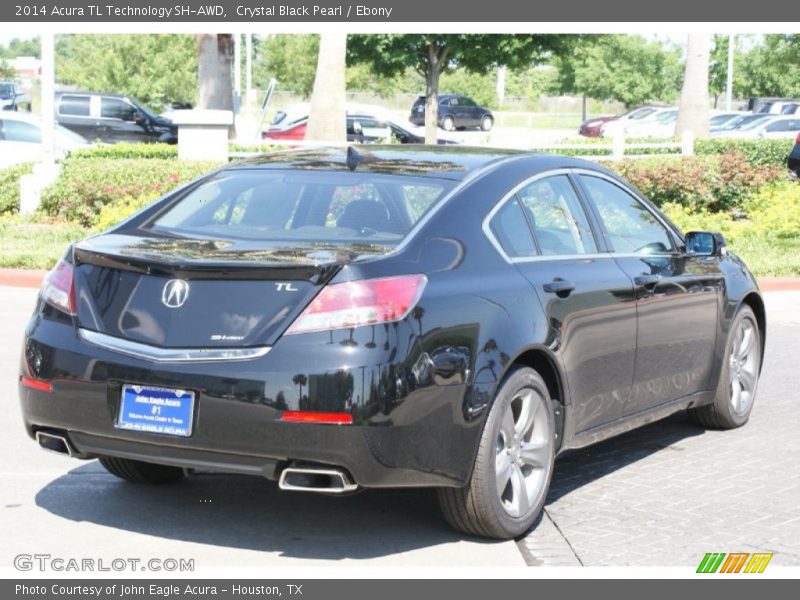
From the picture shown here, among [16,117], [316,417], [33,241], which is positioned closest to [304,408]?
[316,417]

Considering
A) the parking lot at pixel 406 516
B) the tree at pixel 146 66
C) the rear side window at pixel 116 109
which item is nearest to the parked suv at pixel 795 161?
the parking lot at pixel 406 516

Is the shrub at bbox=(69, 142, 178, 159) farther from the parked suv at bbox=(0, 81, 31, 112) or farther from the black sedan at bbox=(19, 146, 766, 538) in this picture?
the parked suv at bbox=(0, 81, 31, 112)

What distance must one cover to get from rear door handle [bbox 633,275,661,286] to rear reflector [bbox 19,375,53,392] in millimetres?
2867

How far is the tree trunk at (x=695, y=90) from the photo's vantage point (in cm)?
2947

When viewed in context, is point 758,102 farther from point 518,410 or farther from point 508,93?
point 518,410

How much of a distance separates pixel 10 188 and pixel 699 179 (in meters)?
9.89

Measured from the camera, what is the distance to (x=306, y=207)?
6.11 m

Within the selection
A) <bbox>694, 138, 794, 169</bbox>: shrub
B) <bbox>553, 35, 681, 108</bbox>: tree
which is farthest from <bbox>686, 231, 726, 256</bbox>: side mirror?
<bbox>553, 35, 681, 108</bbox>: tree

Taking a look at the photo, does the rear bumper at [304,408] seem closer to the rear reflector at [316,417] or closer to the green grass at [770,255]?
the rear reflector at [316,417]

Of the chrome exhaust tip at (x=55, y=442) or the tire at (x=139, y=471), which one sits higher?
the chrome exhaust tip at (x=55, y=442)

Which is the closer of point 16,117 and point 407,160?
point 407,160
